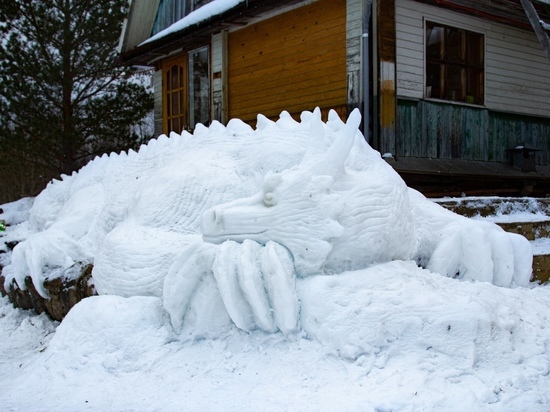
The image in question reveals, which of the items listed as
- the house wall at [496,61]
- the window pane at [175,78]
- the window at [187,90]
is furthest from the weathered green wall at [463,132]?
the window pane at [175,78]

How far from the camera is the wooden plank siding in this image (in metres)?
7.55

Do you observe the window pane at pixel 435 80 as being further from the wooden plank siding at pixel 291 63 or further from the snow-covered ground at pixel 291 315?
the snow-covered ground at pixel 291 315

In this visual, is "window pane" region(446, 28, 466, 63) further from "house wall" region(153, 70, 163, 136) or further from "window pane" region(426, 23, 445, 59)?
"house wall" region(153, 70, 163, 136)

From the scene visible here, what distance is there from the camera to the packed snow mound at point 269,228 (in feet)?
6.91

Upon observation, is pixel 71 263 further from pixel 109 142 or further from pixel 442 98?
pixel 109 142

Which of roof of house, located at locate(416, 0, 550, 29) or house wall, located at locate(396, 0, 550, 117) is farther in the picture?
roof of house, located at locate(416, 0, 550, 29)

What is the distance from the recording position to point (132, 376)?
207 centimetres

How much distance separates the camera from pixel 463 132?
332 inches

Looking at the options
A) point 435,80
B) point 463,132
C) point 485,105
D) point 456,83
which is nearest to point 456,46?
point 456,83

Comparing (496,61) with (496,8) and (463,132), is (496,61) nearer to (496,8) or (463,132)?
(496,8)

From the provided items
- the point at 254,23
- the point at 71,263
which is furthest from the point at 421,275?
the point at 254,23

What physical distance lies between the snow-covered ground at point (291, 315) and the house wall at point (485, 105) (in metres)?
4.98

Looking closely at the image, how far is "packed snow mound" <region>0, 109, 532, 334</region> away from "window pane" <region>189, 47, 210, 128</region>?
7031 mm

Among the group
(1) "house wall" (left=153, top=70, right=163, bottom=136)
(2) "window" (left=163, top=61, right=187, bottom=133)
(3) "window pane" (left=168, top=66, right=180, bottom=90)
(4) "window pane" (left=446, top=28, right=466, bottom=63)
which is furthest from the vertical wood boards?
(1) "house wall" (left=153, top=70, right=163, bottom=136)
